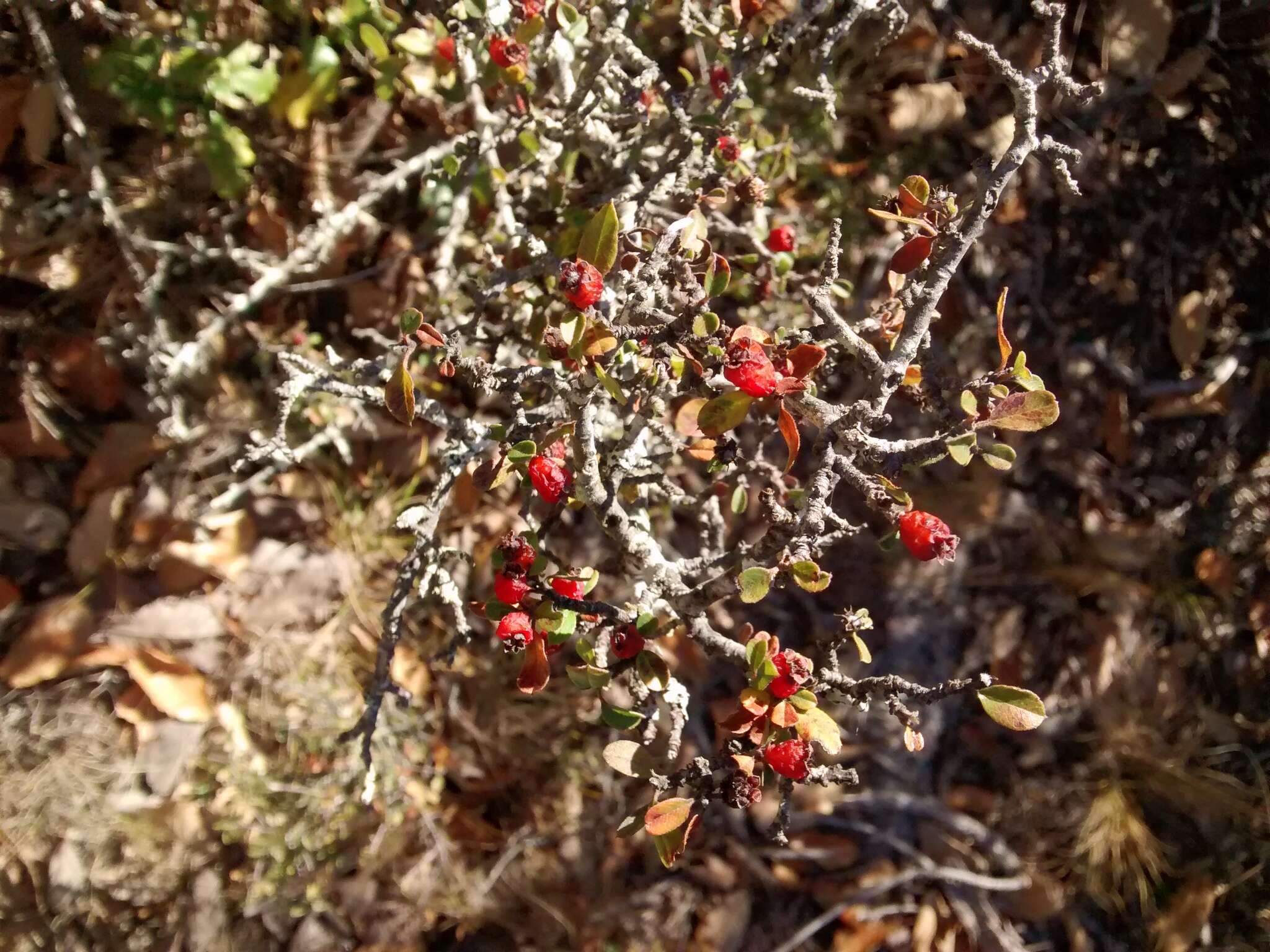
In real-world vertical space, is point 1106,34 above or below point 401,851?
above

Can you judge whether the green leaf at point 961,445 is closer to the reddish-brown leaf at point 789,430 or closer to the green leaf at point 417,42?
the reddish-brown leaf at point 789,430

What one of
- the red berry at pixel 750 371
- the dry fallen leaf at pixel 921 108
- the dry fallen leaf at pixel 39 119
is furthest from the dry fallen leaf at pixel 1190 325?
the dry fallen leaf at pixel 39 119

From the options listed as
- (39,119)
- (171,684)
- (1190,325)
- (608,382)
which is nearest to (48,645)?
(171,684)

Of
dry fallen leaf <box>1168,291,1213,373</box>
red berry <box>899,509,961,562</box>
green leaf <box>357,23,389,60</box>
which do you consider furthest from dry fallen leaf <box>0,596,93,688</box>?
dry fallen leaf <box>1168,291,1213,373</box>

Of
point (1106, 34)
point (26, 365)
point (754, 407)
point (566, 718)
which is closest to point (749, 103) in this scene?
point (754, 407)

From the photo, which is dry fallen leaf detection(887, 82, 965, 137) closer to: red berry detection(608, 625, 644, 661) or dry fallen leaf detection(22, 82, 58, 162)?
red berry detection(608, 625, 644, 661)

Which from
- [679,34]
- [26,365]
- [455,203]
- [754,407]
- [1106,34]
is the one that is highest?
[1106,34]

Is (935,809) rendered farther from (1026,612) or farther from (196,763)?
(196,763)

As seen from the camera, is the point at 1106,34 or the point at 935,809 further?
the point at 935,809
